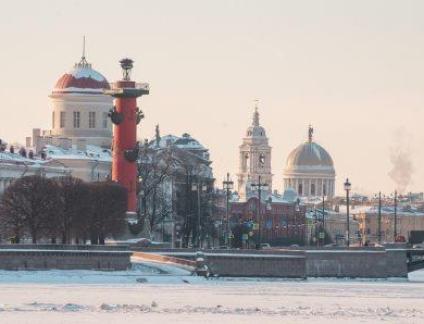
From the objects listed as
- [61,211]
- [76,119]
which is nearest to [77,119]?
[76,119]

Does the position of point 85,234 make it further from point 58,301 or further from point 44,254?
point 58,301

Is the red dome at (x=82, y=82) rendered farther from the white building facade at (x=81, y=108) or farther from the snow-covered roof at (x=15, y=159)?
the snow-covered roof at (x=15, y=159)

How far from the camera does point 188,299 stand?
84188 millimetres

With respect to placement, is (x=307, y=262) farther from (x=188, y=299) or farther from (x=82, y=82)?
(x=82, y=82)

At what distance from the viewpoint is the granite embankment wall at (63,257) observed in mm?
101062

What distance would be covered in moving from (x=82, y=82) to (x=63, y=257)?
72.0 m

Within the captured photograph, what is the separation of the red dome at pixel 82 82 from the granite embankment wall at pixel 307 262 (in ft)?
179

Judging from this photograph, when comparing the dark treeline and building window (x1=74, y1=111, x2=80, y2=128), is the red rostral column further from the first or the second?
building window (x1=74, y1=111, x2=80, y2=128)

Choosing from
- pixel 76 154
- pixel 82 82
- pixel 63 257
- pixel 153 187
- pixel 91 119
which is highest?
pixel 82 82

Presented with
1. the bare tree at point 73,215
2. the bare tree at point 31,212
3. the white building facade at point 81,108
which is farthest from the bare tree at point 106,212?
the white building facade at point 81,108

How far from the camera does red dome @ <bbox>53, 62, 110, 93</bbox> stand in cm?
17375

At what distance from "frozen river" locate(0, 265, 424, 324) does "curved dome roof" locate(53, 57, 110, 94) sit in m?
64.3

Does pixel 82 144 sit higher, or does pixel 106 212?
pixel 82 144

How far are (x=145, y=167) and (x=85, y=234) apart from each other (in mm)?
33093
